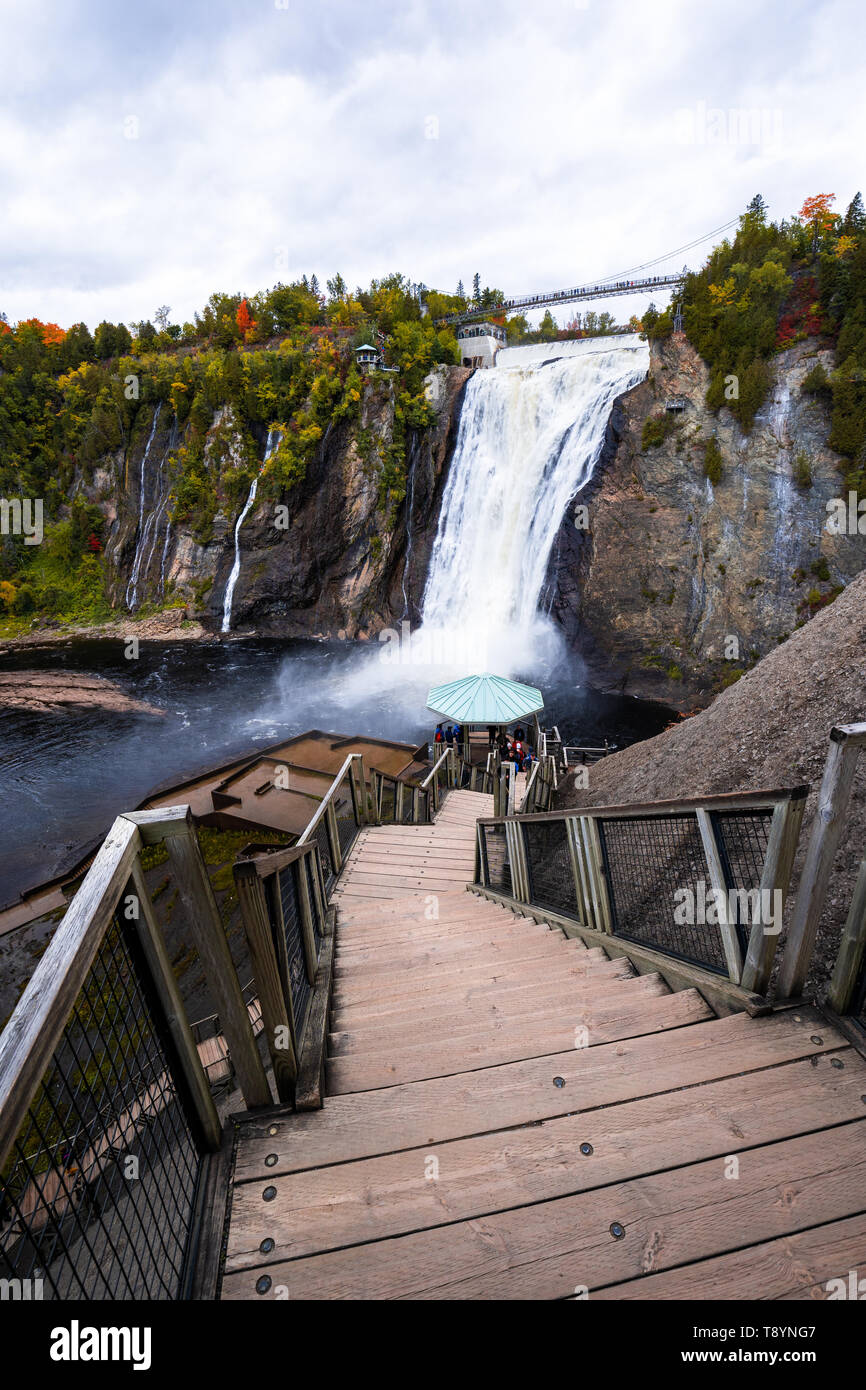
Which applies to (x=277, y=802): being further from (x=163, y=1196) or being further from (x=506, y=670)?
(x=506, y=670)

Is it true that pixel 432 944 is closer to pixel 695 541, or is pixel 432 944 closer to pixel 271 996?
pixel 271 996

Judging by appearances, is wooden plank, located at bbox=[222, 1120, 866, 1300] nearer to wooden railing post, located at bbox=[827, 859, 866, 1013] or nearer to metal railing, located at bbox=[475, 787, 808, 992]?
wooden railing post, located at bbox=[827, 859, 866, 1013]

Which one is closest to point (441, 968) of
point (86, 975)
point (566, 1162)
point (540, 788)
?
point (566, 1162)

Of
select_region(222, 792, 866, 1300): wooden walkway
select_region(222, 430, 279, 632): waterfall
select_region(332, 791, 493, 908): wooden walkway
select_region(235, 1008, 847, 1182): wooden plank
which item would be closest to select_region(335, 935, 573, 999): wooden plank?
select_region(222, 792, 866, 1300): wooden walkway

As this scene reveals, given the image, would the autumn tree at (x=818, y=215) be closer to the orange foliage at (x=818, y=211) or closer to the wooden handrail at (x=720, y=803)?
the orange foliage at (x=818, y=211)

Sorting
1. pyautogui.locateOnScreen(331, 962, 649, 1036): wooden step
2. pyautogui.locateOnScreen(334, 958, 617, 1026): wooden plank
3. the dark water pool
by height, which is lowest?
the dark water pool

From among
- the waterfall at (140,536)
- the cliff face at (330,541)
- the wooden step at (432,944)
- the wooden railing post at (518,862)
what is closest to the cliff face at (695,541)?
the cliff face at (330,541)

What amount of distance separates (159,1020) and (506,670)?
78.5ft

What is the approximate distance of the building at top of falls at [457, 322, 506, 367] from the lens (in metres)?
38.2

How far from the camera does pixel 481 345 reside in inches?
1532

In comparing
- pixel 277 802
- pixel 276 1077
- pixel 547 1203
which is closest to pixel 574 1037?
pixel 547 1203

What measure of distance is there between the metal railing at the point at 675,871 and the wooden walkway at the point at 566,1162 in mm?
410

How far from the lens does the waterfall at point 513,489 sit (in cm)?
2514

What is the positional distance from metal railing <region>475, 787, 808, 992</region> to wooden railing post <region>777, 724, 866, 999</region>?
0.07 m
